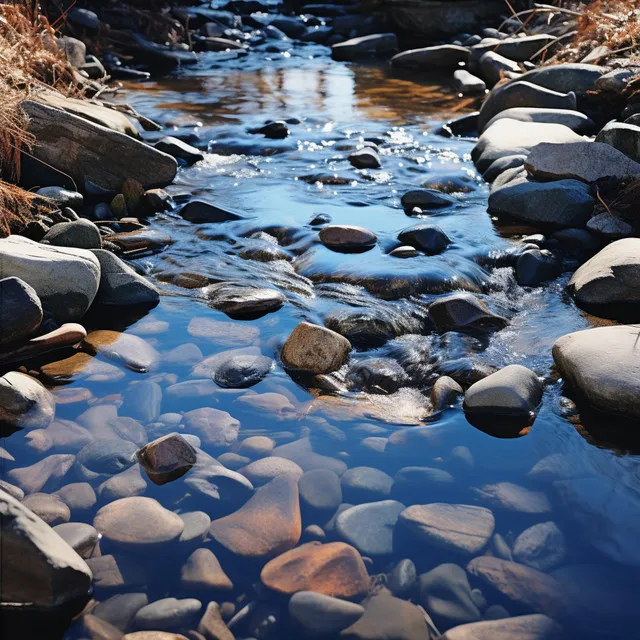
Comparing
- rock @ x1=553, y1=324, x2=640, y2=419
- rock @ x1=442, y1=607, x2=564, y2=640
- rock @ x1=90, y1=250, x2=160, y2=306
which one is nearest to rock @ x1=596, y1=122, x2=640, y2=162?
rock @ x1=553, y1=324, x2=640, y2=419

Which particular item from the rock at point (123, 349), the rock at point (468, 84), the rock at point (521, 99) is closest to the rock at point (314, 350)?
the rock at point (123, 349)

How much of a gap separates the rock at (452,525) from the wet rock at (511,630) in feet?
0.92

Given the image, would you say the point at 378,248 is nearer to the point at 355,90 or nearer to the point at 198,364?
the point at 198,364

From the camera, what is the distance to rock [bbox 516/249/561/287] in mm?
4441

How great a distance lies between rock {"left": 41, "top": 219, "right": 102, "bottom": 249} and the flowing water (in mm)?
369

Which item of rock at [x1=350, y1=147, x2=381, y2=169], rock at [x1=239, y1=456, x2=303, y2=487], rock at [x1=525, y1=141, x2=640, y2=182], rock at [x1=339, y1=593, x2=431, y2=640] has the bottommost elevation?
rock at [x1=339, y1=593, x2=431, y2=640]

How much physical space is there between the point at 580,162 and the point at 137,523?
4.28 meters

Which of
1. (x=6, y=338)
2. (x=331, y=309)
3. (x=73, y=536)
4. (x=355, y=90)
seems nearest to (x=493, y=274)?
(x=331, y=309)

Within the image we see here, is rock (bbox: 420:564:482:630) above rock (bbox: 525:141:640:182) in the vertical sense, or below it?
below

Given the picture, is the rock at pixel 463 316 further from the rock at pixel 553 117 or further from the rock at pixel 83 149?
the rock at pixel 553 117

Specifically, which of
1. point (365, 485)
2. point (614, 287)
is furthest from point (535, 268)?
point (365, 485)

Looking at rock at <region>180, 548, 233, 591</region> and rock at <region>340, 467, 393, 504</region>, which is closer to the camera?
rock at <region>180, 548, 233, 591</region>

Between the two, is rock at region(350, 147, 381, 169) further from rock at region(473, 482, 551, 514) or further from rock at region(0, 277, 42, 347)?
rock at region(473, 482, 551, 514)

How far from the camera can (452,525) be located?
2412 millimetres
